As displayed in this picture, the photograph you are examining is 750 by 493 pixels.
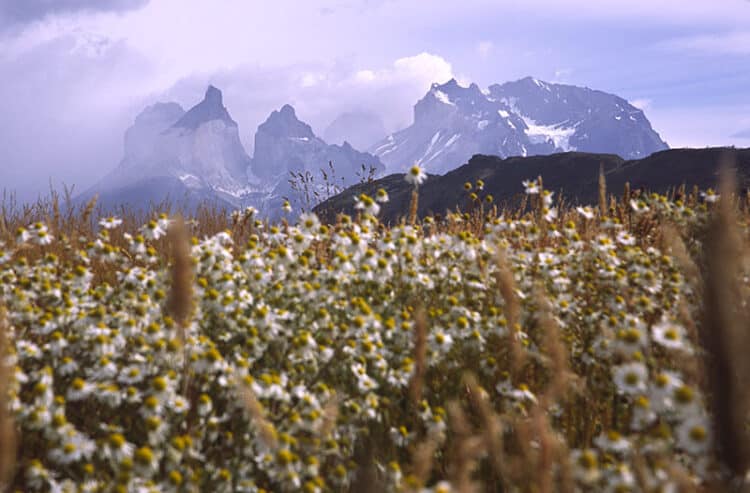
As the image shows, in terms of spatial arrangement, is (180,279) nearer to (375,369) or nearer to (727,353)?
(375,369)

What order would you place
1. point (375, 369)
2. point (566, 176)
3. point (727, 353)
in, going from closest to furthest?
point (727, 353) < point (375, 369) < point (566, 176)

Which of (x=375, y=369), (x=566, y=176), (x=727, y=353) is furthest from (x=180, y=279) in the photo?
(x=566, y=176)

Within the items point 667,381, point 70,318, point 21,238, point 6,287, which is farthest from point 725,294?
point 21,238

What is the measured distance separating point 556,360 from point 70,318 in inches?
93.7

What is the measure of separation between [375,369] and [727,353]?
6.52ft

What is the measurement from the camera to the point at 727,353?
1.06 m

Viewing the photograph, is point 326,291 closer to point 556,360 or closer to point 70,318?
point 70,318

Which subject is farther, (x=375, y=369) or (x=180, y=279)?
(x=375, y=369)

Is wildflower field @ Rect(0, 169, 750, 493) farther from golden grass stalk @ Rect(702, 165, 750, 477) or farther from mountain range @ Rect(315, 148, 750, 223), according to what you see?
mountain range @ Rect(315, 148, 750, 223)

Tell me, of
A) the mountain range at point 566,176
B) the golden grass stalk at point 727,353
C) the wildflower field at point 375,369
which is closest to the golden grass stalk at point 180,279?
the wildflower field at point 375,369

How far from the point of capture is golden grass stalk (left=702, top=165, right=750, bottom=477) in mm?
1066

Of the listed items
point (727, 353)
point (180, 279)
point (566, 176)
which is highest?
point (566, 176)

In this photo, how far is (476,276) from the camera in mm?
3672

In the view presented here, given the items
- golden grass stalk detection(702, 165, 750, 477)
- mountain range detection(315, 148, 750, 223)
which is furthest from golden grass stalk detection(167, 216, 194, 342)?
mountain range detection(315, 148, 750, 223)
